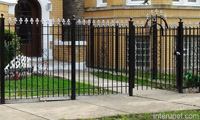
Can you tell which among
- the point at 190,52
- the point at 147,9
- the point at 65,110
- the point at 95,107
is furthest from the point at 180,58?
the point at 147,9

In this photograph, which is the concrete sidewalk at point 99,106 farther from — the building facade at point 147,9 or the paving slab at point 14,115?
the building facade at point 147,9

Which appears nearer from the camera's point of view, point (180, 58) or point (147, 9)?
point (180, 58)

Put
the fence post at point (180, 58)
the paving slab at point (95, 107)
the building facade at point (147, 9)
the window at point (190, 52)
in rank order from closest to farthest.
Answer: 1. the paving slab at point (95, 107)
2. the fence post at point (180, 58)
3. the window at point (190, 52)
4. the building facade at point (147, 9)

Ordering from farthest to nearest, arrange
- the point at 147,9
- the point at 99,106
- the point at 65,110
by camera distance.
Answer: the point at 147,9 < the point at 99,106 < the point at 65,110

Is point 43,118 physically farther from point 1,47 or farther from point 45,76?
point 45,76

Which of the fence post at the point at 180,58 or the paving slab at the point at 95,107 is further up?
the fence post at the point at 180,58

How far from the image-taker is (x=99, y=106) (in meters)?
9.15

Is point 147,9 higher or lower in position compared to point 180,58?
higher

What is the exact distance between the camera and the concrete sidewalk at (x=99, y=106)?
26.7 feet

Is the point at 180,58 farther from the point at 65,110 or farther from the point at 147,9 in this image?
the point at 147,9

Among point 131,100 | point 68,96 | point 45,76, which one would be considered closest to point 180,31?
point 131,100

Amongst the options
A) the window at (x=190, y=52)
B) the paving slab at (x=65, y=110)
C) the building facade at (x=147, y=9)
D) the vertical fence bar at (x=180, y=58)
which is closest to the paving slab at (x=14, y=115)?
the paving slab at (x=65, y=110)

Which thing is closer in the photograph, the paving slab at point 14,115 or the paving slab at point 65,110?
the paving slab at point 14,115

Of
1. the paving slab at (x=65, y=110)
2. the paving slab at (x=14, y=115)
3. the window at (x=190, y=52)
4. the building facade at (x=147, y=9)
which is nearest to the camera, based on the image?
the paving slab at (x=14, y=115)
